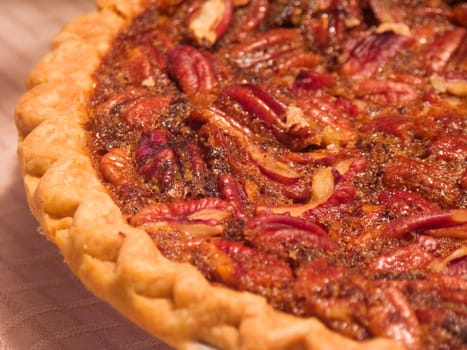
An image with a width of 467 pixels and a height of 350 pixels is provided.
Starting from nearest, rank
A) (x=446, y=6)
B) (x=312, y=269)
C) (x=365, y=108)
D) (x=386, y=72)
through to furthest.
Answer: (x=312, y=269) < (x=365, y=108) < (x=386, y=72) < (x=446, y=6)

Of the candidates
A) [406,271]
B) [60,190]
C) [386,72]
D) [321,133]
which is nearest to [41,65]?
[60,190]

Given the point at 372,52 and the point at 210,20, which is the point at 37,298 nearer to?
the point at 210,20

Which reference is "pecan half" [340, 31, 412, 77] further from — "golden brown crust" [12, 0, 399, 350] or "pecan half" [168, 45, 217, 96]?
"golden brown crust" [12, 0, 399, 350]

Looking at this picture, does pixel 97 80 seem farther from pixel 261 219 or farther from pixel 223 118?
pixel 261 219

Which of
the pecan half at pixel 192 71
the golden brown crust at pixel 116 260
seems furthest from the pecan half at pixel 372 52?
the golden brown crust at pixel 116 260

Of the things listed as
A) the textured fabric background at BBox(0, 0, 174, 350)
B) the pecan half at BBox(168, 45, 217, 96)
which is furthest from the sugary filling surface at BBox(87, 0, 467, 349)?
the textured fabric background at BBox(0, 0, 174, 350)

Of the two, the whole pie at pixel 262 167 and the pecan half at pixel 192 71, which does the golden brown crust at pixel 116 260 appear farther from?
the pecan half at pixel 192 71

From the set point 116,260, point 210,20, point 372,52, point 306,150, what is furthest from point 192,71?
point 116,260
